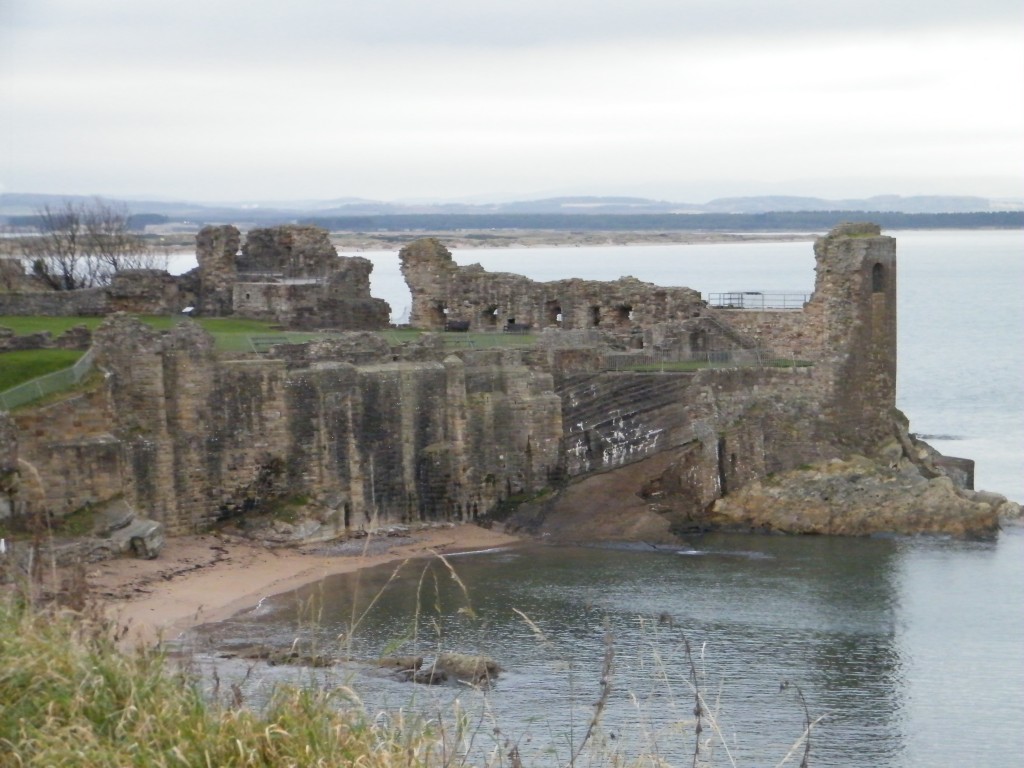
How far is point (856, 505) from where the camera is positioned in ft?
114

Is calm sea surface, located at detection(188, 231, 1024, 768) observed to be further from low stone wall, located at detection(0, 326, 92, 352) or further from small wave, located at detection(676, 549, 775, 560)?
low stone wall, located at detection(0, 326, 92, 352)

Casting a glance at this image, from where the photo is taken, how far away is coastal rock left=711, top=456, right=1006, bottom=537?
34.4m

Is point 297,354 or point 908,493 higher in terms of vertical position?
point 297,354

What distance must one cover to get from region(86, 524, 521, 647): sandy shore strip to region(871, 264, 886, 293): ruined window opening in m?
9.36

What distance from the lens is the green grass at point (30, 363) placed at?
30.8 metres

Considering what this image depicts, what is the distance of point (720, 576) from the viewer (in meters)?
30.6

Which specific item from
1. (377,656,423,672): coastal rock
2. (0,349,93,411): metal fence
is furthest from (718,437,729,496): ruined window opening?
(377,656,423,672): coastal rock

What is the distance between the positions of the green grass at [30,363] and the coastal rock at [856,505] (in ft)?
40.1

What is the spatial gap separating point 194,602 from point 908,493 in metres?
14.1

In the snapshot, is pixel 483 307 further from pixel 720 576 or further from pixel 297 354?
pixel 720 576

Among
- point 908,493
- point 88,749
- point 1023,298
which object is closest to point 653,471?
point 908,493

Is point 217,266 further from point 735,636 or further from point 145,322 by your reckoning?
point 735,636

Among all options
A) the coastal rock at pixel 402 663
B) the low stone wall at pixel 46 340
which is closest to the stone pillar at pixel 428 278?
the low stone wall at pixel 46 340

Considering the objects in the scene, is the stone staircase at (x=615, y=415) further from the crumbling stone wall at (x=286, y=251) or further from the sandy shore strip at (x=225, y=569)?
the crumbling stone wall at (x=286, y=251)
